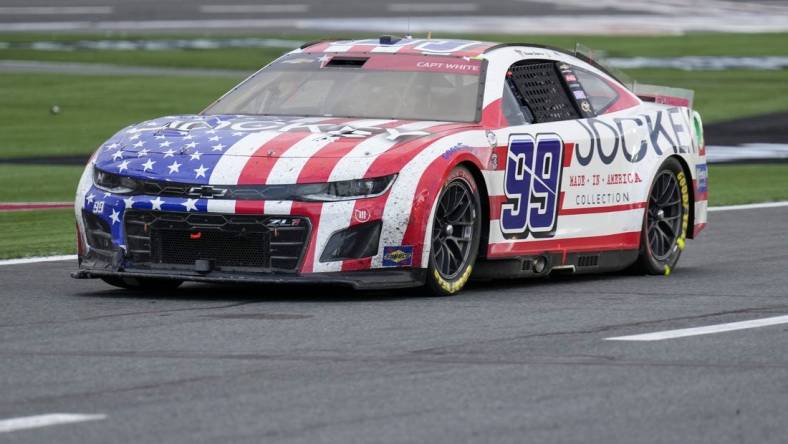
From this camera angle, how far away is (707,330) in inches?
333

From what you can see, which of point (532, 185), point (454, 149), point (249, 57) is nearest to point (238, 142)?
point (454, 149)

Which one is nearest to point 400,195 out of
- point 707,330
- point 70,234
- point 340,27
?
point 707,330

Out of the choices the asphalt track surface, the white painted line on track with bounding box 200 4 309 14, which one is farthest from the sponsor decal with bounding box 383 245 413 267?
the white painted line on track with bounding box 200 4 309 14

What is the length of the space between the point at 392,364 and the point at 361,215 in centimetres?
211

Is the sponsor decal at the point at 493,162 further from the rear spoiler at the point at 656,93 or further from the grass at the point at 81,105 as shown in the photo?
the grass at the point at 81,105

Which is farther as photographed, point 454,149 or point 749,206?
point 749,206

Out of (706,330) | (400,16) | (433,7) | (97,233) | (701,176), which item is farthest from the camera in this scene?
(433,7)

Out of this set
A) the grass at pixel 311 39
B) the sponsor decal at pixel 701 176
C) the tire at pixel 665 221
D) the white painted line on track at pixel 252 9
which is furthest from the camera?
the white painted line on track at pixel 252 9

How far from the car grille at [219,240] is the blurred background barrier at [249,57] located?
275 cm

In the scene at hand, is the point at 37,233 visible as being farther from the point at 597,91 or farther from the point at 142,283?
the point at 597,91

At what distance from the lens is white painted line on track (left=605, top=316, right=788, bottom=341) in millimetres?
8172

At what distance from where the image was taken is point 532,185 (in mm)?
10375

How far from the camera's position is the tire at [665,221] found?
11492 millimetres

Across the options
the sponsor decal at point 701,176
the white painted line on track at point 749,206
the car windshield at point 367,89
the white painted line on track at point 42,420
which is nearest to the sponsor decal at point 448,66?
the car windshield at point 367,89
